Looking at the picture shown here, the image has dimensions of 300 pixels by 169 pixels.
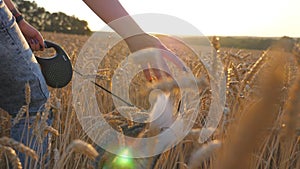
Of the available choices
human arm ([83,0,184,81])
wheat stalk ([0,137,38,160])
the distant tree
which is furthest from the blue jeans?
the distant tree

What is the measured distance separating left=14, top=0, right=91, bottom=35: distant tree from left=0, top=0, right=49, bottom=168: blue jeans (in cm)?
3697

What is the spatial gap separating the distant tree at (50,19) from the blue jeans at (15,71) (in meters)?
37.0

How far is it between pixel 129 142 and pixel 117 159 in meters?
0.08

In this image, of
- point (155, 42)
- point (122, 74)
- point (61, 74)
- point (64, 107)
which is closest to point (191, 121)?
point (155, 42)

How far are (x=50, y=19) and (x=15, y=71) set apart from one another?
1548 inches

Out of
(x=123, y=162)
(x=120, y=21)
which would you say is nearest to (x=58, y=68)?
(x=120, y=21)

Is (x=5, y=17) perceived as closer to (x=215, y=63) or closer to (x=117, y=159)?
(x=117, y=159)

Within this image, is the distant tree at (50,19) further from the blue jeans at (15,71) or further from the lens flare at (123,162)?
the lens flare at (123,162)

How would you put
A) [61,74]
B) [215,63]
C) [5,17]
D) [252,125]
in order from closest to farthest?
[252,125] < [215,63] < [5,17] < [61,74]

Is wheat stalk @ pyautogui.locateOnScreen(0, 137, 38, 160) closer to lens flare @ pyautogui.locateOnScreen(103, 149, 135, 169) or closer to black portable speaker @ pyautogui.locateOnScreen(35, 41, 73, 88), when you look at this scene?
→ lens flare @ pyautogui.locateOnScreen(103, 149, 135, 169)

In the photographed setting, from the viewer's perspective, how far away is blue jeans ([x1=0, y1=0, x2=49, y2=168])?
4.59ft

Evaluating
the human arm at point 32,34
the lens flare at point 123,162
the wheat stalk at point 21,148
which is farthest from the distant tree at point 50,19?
the wheat stalk at point 21,148

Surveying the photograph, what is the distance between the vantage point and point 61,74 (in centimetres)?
174

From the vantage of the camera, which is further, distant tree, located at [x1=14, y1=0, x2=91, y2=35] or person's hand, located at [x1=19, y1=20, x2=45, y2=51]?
distant tree, located at [x1=14, y1=0, x2=91, y2=35]
